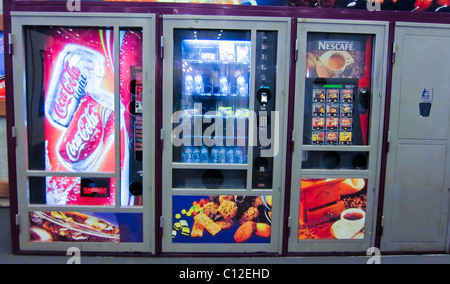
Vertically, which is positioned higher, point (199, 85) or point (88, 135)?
point (199, 85)

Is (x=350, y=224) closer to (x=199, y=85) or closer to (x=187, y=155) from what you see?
(x=187, y=155)

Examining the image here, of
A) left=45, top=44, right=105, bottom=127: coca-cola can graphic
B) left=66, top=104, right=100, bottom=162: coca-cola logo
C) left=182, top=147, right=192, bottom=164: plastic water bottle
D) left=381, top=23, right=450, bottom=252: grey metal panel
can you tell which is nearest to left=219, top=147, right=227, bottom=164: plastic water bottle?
left=182, top=147, right=192, bottom=164: plastic water bottle

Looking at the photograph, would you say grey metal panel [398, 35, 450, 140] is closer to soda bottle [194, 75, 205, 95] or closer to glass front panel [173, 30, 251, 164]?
glass front panel [173, 30, 251, 164]

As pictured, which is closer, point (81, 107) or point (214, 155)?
point (81, 107)

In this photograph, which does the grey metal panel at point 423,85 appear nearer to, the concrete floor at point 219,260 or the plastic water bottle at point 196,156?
the concrete floor at point 219,260

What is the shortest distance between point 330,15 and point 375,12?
1.36 ft

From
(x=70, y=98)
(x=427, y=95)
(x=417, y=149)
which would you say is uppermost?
(x=427, y=95)

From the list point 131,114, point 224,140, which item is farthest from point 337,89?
point 131,114

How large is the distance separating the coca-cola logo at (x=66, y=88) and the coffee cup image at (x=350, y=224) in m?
2.79

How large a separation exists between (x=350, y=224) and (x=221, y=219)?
1.26 metres

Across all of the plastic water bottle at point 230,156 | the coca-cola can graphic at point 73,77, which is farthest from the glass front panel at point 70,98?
the plastic water bottle at point 230,156

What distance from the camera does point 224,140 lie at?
3018mm

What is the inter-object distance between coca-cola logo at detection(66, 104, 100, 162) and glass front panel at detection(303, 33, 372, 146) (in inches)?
78.8
